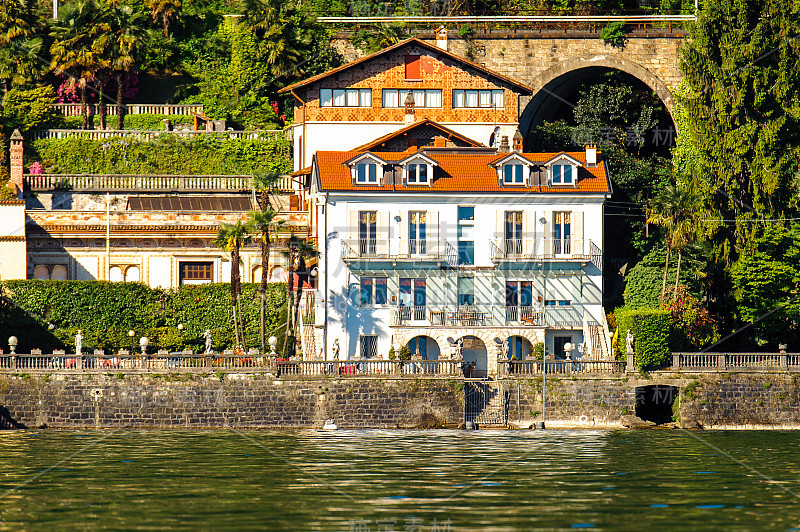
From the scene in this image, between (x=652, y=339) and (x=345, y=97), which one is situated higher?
(x=345, y=97)

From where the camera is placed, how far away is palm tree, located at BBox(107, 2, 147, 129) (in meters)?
75.8

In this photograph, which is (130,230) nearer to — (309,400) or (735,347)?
(309,400)

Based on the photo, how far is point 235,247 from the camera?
2409 inches

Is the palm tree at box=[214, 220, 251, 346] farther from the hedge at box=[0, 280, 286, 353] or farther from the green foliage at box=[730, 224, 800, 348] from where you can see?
the green foliage at box=[730, 224, 800, 348]

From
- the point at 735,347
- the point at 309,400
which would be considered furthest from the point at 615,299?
the point at 309,400

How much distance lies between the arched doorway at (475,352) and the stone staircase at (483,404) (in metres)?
4.58

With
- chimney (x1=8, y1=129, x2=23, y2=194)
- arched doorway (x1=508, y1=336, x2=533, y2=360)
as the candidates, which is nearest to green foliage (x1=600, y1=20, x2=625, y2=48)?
arched doorway (x1=508, y1=336, x2=533, y2=360)

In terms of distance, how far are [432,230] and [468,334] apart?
4955 mm

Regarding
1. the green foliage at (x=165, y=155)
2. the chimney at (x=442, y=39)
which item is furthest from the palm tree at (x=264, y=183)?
the chimney at (x=442, y=39)

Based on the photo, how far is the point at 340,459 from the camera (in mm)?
44875

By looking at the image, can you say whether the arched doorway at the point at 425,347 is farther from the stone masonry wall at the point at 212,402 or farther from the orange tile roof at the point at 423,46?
the orange tile roof at the point at 423,46

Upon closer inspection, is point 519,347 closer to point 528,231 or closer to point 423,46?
point 528,231

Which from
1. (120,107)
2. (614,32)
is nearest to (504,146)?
(614,32)

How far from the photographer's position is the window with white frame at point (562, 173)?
6334 cm
